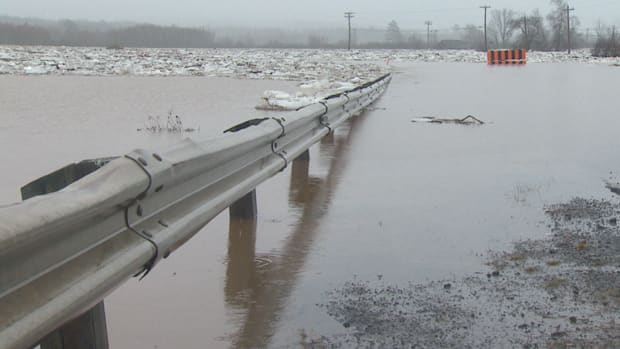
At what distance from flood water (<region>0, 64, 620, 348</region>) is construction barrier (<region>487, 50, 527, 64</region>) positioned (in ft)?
137

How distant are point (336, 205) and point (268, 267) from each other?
1963 millimetres

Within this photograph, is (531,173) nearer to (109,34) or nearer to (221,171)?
(221,171)

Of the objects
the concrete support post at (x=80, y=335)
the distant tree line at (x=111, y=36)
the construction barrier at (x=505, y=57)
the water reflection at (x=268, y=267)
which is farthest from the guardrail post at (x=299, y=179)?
the distant tree line at (x=111, y=36)

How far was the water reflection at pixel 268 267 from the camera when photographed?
4.12 m

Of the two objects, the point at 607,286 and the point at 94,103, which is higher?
the point at 94,103

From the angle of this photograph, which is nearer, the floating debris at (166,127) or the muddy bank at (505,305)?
the muddy bank at (505,305)

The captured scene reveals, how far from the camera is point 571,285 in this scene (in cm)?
461

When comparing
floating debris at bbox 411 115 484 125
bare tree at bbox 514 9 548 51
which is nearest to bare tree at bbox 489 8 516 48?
bare tree at bbox 514 9 548 51

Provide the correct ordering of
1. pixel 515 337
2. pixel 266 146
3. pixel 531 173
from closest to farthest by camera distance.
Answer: pixel 515 337, pixel 266 146, pixel 531 173

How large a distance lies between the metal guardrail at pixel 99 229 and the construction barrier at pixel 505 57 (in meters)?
53.6

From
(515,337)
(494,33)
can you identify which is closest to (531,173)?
(515,337)

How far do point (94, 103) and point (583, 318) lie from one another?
47.5 feet

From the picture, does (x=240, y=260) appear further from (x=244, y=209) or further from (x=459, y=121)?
(x=459, y=121)

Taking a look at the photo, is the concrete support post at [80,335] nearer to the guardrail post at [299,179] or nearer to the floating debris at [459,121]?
the guardrail post at [299,179]
